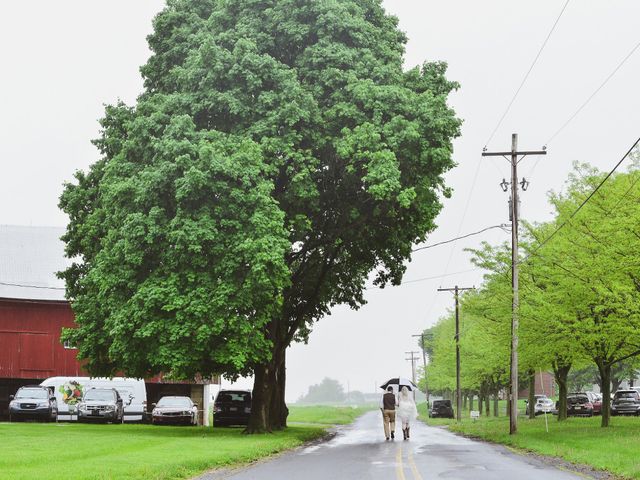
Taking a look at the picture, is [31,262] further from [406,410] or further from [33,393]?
[406,410]

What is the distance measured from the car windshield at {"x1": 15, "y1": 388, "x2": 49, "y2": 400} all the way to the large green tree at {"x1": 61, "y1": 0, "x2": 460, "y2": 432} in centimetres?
1384

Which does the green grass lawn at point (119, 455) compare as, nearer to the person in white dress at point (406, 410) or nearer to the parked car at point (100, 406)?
the person in white dress at point (406, 410)

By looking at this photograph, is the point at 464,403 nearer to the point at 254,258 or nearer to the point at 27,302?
the point at 27,302

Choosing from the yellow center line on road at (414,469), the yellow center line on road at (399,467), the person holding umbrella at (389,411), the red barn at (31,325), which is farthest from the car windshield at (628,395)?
the yellow center line on road at (414,469)

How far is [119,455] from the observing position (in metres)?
20.6

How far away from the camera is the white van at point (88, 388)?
4888 cm

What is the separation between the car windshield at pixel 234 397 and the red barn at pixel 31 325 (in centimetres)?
1406

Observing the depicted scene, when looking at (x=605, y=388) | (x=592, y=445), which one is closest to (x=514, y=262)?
(x=605, y=388)

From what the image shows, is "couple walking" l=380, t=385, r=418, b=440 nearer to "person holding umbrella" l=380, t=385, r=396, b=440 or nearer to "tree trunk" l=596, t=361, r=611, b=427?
"person holding umbrella" l=380, t=385, r=396, b=440

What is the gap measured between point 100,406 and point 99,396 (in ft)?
2.12

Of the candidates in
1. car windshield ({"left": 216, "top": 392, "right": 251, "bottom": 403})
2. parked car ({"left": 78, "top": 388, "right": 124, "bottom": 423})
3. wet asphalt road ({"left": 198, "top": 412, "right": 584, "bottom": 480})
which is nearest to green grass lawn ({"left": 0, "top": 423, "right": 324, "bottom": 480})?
wet asphalt road ({"left": 198, "top": 412, "right": 584, "bottom": 480})

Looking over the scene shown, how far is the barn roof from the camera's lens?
55.4 meters

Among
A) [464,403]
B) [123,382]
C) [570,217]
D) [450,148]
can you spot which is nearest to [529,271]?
[570,217]

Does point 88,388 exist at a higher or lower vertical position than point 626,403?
higher
